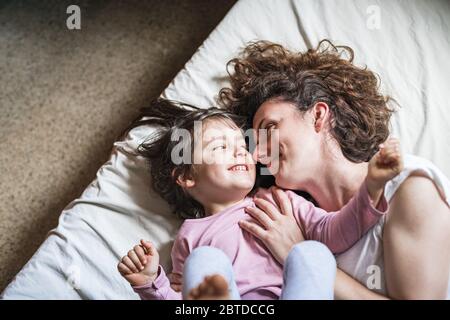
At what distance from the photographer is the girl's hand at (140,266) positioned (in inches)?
36.9

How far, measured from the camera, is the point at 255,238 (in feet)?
3.26

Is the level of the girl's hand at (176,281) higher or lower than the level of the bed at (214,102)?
lower

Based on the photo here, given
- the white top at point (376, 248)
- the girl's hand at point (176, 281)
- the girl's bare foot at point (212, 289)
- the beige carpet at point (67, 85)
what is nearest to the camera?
the girl's bare foot at point (212, 289)

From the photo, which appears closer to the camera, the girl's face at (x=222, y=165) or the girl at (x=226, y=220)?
the girl at (x=226, y=220)

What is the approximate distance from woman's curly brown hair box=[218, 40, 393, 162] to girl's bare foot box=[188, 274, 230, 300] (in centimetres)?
40

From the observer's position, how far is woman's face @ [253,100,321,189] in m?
1.00

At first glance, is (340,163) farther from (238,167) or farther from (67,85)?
(67,85)

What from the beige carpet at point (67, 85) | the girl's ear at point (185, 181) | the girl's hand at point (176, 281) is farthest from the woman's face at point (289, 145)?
the beige carpet at point (67, 85)

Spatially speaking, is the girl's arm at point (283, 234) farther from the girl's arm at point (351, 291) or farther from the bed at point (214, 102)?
the bed at point (214, 102)

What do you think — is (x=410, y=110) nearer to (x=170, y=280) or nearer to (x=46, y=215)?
(x=170, y=280)

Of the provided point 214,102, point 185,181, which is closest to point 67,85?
point 214,102

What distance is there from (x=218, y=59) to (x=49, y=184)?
0.64 meters
